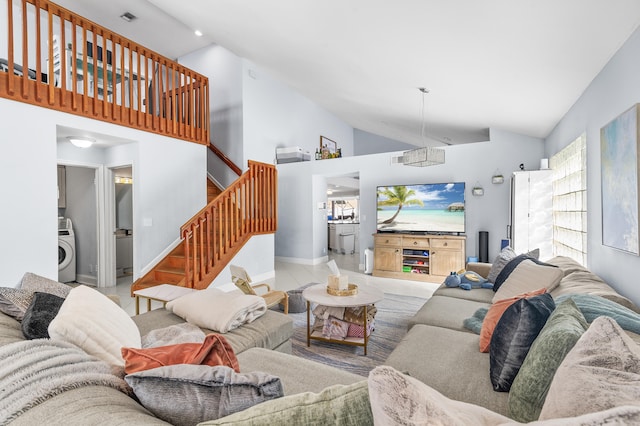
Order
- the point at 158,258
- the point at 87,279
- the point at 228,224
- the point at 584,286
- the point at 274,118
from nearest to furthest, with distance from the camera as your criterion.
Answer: the point at 584,286 < the point at 158,258 < the point at 228,224 < the point at 87,279 < the point at 274,118

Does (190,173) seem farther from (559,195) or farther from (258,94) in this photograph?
(559,195)

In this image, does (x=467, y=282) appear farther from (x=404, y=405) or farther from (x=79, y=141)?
(x=79, y=141)

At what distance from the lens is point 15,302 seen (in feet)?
5.16

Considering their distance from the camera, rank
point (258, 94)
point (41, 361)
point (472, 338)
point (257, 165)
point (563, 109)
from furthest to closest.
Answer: point (258, 94)
point (257, 165)
point (563, 109)
point (472, 338)
point (41, 361)

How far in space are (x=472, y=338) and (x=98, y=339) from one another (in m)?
2.01

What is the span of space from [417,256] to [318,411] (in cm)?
532

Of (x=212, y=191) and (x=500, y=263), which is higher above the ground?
(x=212, y=191)

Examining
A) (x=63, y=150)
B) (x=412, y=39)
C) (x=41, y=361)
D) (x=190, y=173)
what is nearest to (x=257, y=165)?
(x=190, y=173)

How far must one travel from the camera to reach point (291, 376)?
1.50 m

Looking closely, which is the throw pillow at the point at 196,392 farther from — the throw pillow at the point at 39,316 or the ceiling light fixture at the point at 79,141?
the ceiling light fixture at the point at 79,141

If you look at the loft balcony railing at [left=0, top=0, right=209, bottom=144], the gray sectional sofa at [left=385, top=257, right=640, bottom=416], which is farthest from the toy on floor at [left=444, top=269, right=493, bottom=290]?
the loft balcony railing at [left=0, top=0, right=209, bottom=144]

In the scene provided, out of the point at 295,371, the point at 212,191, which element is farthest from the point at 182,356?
the point at 212,191

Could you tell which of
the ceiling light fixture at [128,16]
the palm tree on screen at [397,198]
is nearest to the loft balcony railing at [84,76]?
the ceiling light fixture at [128,16]

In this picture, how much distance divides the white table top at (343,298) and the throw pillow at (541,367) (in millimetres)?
1583
